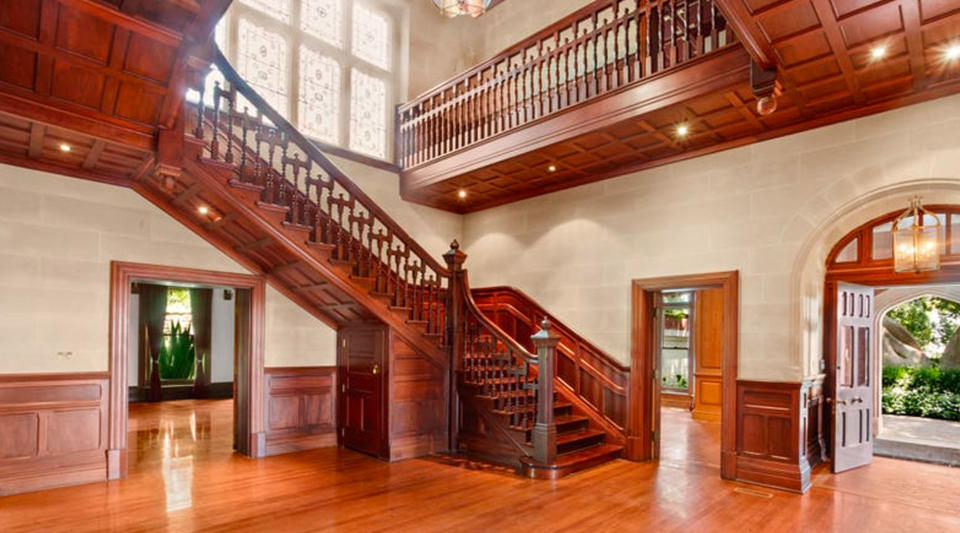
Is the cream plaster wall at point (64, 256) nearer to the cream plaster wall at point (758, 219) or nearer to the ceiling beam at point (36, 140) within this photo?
the ceiling beam at point (36, 140)

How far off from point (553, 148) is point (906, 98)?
10.4ft

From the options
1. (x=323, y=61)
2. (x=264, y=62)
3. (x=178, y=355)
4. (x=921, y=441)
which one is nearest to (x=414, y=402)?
(x=264, y=62)

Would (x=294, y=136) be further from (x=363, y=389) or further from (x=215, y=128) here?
(x=363, y=389)

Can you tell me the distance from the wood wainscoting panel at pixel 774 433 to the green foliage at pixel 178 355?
1174 centimetres

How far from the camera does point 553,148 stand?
19.9 ft

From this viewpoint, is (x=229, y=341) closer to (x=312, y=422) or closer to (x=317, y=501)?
(x=312, y=422)

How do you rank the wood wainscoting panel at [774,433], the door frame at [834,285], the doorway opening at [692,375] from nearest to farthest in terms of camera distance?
the wood wainscoting panel at [774,433]
the door frame at [834,285]
the doorway opening at [692,375]

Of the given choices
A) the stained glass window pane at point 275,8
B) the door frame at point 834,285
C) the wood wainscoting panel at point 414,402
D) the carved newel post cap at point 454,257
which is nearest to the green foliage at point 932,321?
the door frame at point 834,285

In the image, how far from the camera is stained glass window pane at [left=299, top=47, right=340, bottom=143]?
7.68 metres

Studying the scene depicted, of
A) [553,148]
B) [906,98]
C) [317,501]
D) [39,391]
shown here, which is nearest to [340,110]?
[553,148]

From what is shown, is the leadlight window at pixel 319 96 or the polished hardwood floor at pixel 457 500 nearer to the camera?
the polished hardwood floor at pixel 457 500

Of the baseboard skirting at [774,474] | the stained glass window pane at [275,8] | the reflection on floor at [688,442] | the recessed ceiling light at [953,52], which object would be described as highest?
the stained glass window pane at [275,8]

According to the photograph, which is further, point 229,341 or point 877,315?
point 229,341

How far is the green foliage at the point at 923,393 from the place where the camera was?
375 inches
